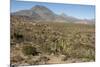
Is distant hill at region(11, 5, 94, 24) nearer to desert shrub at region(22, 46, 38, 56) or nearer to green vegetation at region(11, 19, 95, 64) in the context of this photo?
green vegetation at region(11, 19, 95, 64)

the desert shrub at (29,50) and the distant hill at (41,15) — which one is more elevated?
the distant hill at (41,15)

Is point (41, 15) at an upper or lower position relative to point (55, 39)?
upper

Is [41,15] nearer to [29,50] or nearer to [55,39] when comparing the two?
[55,39]

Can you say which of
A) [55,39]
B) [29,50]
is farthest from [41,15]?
[29,50]

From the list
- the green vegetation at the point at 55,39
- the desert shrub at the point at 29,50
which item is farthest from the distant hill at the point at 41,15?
the desert shrub at the point at 29,50

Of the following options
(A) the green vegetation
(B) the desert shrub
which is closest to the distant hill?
→ (A) the green vegetation

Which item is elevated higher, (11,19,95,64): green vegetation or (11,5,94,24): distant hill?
(11,5,94,24): distant hill

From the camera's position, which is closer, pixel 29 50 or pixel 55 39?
pixel 29 50

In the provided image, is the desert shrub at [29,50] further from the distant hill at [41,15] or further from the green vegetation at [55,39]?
the distant hill at [41,15]

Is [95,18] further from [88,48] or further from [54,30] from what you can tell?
[54,30]
